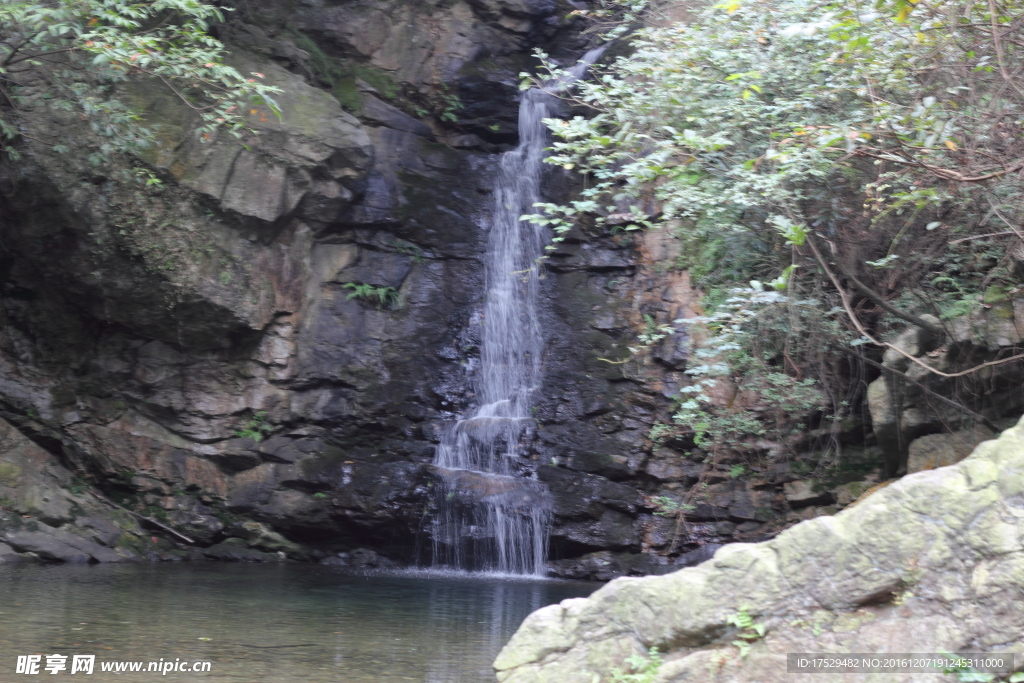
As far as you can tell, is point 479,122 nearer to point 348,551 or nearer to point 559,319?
point 559,319

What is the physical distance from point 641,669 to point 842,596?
37.4 inches

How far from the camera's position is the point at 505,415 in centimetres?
1182

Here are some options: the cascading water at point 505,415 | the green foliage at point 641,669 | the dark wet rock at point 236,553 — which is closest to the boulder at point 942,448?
the cascading water at point 505,415

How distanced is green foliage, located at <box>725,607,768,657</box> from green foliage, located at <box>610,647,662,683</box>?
36 centimetres

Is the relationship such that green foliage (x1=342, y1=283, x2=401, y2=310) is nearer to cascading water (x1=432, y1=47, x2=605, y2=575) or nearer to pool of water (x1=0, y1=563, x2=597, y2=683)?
cascading water (x1=432, y1=47, x2=605, y2=575)

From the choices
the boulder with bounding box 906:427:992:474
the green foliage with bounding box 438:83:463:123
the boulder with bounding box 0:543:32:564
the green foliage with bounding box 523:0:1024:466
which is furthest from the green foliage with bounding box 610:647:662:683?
the green foliage with bounding box 438:83:463:123

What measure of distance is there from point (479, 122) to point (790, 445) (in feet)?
25.2

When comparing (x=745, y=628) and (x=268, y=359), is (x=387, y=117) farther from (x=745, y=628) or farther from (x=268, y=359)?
(x=745, y=628)

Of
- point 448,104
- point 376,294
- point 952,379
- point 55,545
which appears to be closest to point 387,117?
point 448,104

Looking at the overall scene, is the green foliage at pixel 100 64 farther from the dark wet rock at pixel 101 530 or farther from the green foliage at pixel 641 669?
the green foliage at pixel 641 669

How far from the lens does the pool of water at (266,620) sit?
202 inches

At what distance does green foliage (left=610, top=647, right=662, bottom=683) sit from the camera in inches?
142

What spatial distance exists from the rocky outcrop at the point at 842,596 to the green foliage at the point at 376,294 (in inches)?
339

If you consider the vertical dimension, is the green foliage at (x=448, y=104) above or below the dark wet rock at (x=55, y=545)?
above
